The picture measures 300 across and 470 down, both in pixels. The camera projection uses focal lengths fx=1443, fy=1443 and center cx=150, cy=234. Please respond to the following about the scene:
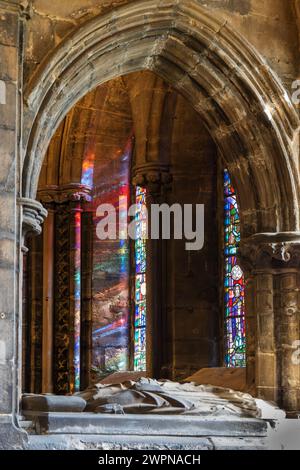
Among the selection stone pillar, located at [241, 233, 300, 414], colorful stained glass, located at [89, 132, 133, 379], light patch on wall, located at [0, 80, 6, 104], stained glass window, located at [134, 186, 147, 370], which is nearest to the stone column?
colorful stained glass, located at [89, 132, 133, 379]

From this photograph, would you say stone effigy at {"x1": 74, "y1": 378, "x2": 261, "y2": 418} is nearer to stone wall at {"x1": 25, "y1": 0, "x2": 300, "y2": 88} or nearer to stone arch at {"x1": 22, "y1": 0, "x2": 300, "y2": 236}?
stone arch at {"x1": 22, "y1": 0, "x2": 300, "y2": 236}

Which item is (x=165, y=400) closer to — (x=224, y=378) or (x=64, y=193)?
(x=224, y=378)

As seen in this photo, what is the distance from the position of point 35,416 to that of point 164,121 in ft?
18.9

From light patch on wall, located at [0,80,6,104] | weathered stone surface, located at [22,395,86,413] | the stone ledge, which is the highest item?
light patch on wall, located at [0,80,6,104]

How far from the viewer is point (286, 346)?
12141 mm

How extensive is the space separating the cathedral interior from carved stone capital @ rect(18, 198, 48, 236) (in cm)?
1

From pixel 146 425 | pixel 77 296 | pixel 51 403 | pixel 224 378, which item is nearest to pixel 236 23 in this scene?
pixel 224 378

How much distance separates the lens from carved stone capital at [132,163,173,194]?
15.7 metres

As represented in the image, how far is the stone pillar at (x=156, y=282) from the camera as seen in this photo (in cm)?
1541

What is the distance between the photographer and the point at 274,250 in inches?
478

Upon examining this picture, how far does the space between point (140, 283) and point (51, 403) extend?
6.51m

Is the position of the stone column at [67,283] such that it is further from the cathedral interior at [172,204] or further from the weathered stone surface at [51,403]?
the weathered stone surface at [51,403]

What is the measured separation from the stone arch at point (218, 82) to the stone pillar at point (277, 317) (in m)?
0.20

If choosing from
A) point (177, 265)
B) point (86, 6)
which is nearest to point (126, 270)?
point (177, 265)
